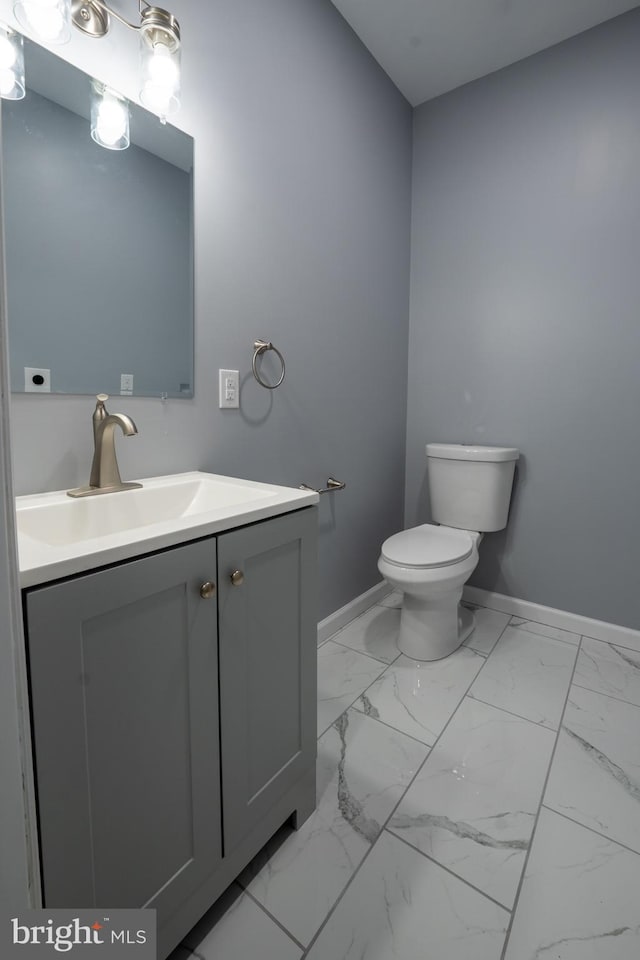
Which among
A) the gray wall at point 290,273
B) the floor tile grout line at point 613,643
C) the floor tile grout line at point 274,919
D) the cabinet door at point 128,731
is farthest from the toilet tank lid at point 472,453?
the floor tile grout line at point 274,919

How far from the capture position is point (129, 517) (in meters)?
1.13

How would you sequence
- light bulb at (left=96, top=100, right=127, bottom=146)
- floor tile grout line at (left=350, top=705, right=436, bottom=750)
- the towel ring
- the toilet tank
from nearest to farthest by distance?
light bulb at (left=96, top=100, right=127, bottom=146), floor tile grout line at (left=350, top=705, right=436, bottom=750), the towel ring, the toilet tank

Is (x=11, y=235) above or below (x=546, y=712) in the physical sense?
above

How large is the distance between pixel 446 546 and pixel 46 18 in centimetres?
187

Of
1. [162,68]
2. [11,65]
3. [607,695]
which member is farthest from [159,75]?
[607,695]

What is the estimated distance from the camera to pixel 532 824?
1.16 meters

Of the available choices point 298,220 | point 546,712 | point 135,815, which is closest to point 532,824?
point 546,712

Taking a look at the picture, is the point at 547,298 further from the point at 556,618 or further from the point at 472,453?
the point at 556,618

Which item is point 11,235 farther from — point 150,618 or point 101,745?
point 101,745

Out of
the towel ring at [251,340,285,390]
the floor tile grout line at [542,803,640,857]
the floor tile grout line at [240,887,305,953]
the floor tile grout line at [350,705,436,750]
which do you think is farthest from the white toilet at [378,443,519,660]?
the floor tile grout line at [240,887,305,953]

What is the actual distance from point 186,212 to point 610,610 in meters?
2.24

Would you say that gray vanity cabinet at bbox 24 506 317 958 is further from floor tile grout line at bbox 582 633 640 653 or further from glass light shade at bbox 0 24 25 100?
floor tile grout line at bbox 582 633 640 653

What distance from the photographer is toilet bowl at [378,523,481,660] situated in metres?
1.73

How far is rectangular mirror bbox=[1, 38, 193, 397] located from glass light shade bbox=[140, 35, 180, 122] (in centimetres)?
4
